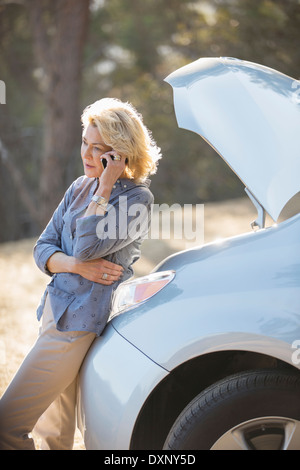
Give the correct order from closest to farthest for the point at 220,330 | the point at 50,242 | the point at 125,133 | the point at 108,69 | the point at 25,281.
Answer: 1. the point at 220,330
2. the point at 125,133
3. the point at 50,242
4. the point at 25,281
5. the point at 108,69

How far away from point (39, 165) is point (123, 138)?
521 inches

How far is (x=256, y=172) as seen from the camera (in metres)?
2.15

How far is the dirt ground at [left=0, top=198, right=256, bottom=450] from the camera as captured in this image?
4566 millimetres

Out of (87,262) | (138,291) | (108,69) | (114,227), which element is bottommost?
(138,291)

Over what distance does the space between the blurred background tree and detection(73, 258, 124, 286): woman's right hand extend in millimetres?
8170

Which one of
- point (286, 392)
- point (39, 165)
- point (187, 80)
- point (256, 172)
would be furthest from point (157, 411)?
point (39, 165)

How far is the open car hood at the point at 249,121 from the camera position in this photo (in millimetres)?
2127

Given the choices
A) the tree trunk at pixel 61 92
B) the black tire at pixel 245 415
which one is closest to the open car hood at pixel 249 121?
the black tire at pixel 245 415

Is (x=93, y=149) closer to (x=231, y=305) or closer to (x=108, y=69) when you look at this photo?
(x=231, y=305)

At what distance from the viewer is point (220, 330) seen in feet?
6.39

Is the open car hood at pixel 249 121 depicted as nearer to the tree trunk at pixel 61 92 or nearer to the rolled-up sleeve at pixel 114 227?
the rolled-up sleeve at pixel 114 227

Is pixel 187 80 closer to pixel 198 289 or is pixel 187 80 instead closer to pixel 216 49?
pixel 198 289

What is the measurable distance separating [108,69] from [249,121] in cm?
1649

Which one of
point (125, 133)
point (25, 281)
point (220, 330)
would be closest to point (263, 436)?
point (220, 330)
